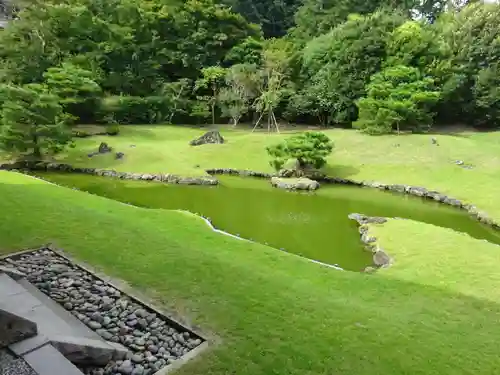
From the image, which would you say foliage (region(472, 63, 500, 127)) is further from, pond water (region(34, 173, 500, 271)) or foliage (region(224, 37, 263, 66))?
pond water (region(34, 173, 500, 271))

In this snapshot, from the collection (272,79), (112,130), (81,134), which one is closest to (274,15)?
(272,79)

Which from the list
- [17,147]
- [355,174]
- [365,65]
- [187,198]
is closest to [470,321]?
[187,198]

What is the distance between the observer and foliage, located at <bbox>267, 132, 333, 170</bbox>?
18047 millimetres

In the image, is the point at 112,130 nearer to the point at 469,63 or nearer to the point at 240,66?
the point at 240,66

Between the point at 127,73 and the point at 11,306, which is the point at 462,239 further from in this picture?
the point at 127,73

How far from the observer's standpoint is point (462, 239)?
10203mm

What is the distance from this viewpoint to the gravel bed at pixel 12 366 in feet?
9.58

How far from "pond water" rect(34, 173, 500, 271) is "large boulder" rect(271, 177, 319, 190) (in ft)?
1.28

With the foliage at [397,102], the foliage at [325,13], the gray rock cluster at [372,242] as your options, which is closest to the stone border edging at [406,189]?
the gray rock cluster at [372,242]

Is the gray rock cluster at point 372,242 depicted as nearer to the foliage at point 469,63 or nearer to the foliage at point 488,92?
the foliage at point 469,63

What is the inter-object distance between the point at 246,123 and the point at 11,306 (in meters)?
28.2

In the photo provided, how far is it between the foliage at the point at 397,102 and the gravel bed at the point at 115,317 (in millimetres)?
21361

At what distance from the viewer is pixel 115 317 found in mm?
4219

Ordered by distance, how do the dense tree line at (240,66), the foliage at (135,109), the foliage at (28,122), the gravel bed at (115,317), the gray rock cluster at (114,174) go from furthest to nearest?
the foliage at (135,109) < the dense tree line at (240,66) < the gray rock cluster at (114,174) < the foliage at (28,122) < the gravel bed at (115,317)
